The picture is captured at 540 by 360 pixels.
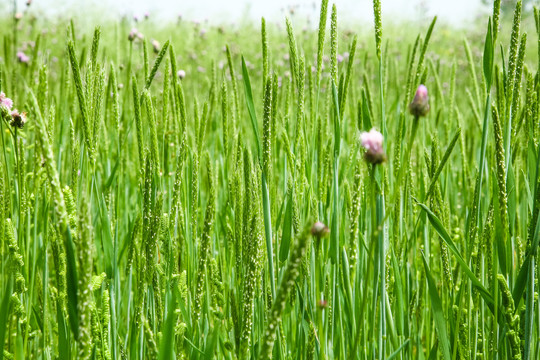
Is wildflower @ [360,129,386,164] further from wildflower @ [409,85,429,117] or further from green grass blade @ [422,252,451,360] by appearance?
Answer: green grass blade @ [422,252,451,360]

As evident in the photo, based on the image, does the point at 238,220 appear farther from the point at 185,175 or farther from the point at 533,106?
the point at 533,106

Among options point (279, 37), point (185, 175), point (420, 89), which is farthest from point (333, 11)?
point (279, 37)

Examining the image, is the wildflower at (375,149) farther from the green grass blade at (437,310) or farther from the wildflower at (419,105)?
the green grass blade at (437,310)

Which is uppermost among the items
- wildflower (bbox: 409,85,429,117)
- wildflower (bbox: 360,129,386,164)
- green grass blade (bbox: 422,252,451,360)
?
wildflower (bbox: 409,85,429,117)

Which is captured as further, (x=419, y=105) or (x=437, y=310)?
(x=437, y=310)

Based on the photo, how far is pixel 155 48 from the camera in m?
2.22

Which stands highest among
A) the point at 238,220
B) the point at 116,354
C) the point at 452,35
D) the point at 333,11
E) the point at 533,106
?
the point at 452,35

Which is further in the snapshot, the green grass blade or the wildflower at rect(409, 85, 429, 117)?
the green grass blade

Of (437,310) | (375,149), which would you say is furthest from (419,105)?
(437,310)

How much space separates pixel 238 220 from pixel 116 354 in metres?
0.20

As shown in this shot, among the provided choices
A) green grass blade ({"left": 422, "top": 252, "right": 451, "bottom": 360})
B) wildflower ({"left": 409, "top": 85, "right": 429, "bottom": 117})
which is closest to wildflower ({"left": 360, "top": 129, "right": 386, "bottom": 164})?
wildflower ({"left": 409, "top": 85, "right": 429, "bottom": 117})

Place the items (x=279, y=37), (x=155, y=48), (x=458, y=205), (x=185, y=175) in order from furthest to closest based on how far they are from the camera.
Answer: (x=279, y=37) < (x=155, y=48) < (x=458, y=205) < (x=185, y=175)

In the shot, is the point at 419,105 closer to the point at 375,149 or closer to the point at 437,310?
the point at 375,149

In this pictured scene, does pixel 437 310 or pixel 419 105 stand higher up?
pixel 419 105
